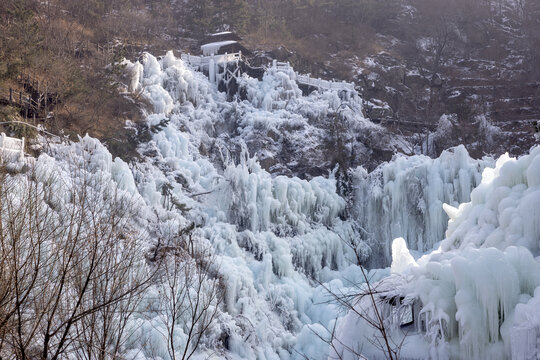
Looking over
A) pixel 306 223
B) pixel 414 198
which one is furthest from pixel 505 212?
pixel 414 198

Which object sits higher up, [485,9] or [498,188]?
[485,9]

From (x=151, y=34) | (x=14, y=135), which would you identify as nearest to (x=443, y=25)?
(x=151, y=34)

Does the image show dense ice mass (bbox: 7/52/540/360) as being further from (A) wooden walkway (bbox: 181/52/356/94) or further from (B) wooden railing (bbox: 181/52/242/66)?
(B) wooden railing (bbox: 181/52/242/66)

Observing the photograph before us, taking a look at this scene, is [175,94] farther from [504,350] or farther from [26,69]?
[504,350]

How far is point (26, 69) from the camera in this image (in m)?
25.6

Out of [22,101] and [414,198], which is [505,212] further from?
[22,101]

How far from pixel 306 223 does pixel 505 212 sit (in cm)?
1356

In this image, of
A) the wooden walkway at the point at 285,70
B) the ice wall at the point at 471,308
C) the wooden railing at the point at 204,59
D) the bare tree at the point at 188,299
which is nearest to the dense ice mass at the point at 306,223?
the ice wall at the point at 471,308

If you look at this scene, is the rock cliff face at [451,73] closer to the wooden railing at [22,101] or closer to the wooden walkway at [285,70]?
the wooden walkway at [285,70]

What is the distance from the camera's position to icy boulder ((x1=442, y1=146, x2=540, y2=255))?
8648mm

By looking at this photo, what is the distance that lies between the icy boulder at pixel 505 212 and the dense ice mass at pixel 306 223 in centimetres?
2

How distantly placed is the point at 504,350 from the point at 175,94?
892 inches

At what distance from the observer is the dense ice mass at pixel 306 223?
7488mm

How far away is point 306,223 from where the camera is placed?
22.4m
